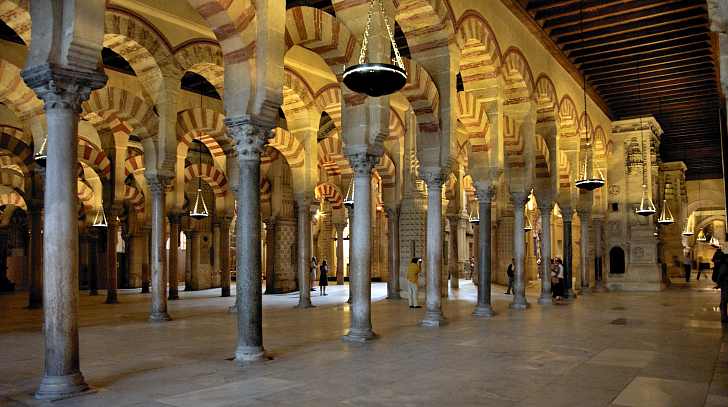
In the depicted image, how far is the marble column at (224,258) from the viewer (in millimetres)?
13141

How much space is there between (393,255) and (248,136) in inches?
281

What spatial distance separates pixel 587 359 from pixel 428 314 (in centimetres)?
251

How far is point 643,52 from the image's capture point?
1095 cm

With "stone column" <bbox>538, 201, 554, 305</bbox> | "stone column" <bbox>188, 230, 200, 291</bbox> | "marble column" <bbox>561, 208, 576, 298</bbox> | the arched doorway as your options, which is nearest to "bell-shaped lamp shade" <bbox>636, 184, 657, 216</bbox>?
"marble column" <bbox>561, 208, 576, 298</bbox>

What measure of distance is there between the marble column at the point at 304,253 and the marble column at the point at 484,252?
9.96 feet

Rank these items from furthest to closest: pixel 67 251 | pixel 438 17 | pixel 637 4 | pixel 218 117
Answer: pixel 218 117 → pixel 637 4 → pixel 438 17 → pixel 67 251

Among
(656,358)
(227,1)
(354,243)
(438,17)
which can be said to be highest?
(438,17)

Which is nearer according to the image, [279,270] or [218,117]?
[218,117]

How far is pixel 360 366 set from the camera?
15.1ft

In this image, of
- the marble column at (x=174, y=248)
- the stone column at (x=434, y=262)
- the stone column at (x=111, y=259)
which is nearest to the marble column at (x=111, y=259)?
the stone column at (x=111, y=259)

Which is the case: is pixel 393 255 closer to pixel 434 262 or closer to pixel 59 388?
pixel 434 262

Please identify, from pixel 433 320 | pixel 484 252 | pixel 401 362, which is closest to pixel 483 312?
pixel 484 252

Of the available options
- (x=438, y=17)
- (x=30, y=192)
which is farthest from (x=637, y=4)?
(x=30, y=192)

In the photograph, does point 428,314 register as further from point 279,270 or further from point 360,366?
point 279,270
